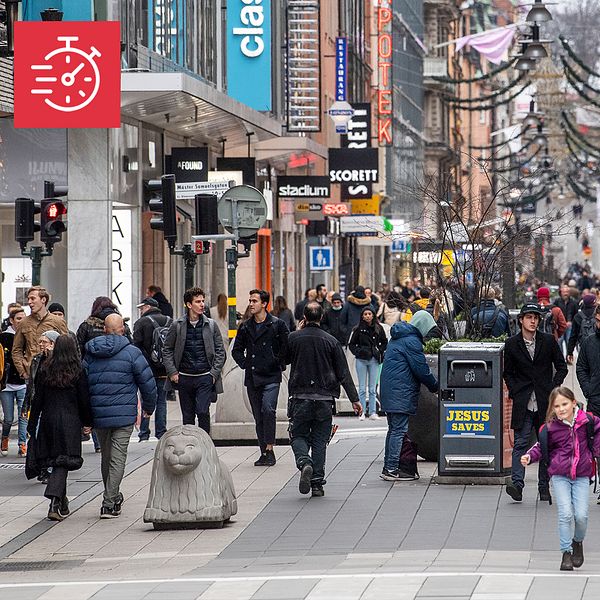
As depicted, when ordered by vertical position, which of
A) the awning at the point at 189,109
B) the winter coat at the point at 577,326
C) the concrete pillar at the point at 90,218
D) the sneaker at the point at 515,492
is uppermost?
the awning at the point at 189,109

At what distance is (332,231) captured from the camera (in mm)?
55375

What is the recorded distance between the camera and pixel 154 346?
20.9 meters

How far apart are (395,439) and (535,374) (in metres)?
1.74

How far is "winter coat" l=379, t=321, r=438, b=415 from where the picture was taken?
1639 cm

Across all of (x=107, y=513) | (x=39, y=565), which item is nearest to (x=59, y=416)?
(x=107, y=513)

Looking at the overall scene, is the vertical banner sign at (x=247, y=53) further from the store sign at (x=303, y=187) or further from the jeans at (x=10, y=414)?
the jeans at (x=10, y=414)

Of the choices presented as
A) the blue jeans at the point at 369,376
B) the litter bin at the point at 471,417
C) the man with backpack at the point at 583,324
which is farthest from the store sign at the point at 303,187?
the litter bin at the point at 471,417

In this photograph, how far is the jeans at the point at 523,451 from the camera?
15.1m

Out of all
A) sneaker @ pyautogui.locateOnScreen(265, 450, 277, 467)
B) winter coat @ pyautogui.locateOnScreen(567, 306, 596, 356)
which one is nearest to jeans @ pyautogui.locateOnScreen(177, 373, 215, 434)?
sneaker @ pyautogui.locateOnScreen(265, 450, 277, 467)

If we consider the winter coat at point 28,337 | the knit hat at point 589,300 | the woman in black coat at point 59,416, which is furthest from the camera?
the knit hat at point 589,300

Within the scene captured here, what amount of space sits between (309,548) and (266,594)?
88.6 inches

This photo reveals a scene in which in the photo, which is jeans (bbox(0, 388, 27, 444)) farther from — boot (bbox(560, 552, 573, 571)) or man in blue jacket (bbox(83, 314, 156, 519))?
boot (bbox(560, 552, 573, 571))

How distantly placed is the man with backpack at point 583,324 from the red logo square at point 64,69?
295 inches

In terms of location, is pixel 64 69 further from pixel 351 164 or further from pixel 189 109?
pixel 351 164
